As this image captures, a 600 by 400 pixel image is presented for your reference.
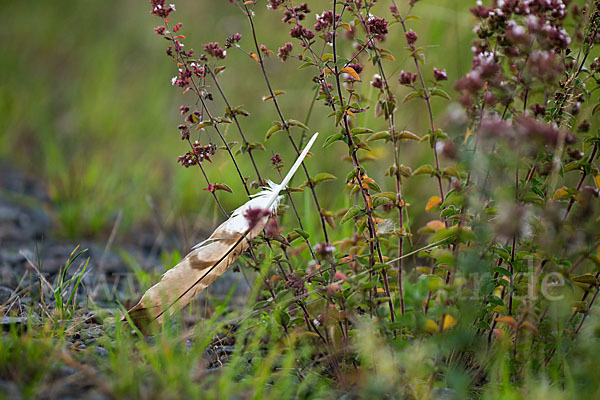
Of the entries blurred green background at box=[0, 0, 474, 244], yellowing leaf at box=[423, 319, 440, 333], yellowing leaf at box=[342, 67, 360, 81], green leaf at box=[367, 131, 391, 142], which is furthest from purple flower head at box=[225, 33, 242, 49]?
yellowing leaf at box=[423, 319, 440, 333]

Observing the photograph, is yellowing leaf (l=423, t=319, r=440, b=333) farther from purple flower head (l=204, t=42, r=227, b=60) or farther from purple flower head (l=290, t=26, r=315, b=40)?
purple flower head (l=204, t=42, r=227, b=60)

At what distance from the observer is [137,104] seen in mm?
5035

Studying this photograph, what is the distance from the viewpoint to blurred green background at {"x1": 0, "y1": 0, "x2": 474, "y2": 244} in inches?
143

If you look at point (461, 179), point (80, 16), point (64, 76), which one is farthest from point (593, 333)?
point (80, 16)

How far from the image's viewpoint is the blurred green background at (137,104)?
3639 mm

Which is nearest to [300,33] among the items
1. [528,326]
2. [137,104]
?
[528,326]

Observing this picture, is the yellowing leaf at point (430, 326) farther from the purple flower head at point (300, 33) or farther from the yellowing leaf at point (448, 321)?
the purple flower head at point (300, 33)

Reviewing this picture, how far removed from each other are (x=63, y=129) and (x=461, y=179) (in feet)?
12.2

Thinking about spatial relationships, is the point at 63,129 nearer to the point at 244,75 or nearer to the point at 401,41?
the point at 244,75

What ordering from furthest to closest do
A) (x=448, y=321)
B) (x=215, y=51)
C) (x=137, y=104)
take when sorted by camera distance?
(x=137, y=104), (x=215, y=51), (x=448, y=321)

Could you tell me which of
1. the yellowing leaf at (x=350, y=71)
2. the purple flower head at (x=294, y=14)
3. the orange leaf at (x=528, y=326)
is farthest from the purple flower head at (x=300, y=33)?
the orange leaf at (x=528, y=326)

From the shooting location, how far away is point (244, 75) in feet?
17.8

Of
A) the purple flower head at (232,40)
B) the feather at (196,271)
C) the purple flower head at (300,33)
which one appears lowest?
the feather at (196,271)

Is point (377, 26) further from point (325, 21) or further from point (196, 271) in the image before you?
point (196, 271)
